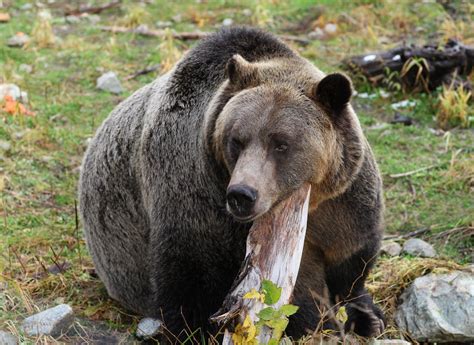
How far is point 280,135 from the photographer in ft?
13.3

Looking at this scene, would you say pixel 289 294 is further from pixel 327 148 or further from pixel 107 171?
pixel 107 171

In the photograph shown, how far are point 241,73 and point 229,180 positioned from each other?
0.59 m

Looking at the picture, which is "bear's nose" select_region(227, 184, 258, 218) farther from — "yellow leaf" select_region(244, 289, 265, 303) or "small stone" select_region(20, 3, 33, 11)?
"small stone" select_region(20, 3, 33, 11)

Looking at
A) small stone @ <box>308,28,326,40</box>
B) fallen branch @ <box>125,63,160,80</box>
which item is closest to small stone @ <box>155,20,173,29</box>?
fallen branch @ <box>125,63,160,80</box>

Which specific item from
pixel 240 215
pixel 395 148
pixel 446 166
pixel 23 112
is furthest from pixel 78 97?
pixel 240 215

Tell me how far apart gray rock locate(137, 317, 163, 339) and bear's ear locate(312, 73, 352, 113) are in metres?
1.65

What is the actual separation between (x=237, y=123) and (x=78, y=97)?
540cm

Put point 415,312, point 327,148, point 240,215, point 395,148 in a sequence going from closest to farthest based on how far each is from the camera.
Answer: point 240,215
point 327,148
point 415,312
point 395,148

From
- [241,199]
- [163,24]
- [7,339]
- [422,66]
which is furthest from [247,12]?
[241,199]

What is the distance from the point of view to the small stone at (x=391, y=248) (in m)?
6.09

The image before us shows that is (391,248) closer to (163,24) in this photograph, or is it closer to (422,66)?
(422,66)

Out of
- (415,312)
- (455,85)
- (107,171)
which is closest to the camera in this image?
(415,312)

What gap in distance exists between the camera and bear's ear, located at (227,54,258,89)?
430 cm

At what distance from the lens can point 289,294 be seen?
4.00m
